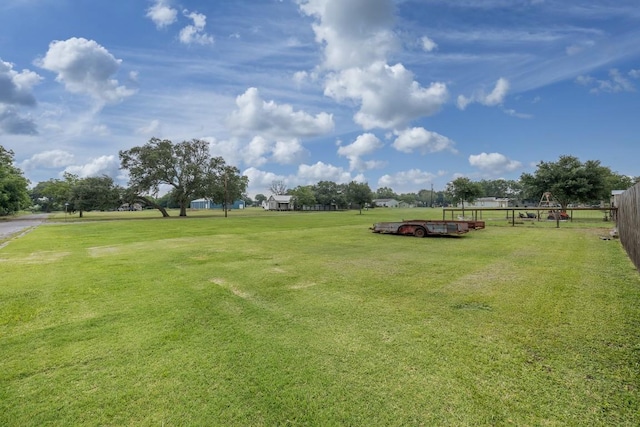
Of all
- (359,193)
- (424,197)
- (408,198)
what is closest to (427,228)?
(359,193)

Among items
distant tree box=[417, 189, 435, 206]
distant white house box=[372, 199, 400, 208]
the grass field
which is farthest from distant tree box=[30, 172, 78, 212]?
distant tree box=[417, 189, 435, 206]

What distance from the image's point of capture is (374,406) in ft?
8.55

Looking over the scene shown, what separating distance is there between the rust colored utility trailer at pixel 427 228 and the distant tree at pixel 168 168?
1415 inches

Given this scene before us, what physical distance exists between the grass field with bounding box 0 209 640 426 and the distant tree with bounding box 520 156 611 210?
92.5 feet

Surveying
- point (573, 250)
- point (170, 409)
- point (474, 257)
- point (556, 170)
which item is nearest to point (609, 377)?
point (170, 409)

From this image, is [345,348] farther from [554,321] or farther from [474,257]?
[474,257]

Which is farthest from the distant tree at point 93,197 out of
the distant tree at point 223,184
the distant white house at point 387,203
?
the distant white house at point 387,203

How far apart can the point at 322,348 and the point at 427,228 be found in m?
12.9

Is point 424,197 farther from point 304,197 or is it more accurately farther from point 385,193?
point 304,197

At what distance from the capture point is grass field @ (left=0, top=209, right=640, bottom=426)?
102 inches

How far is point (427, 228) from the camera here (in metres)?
15.4

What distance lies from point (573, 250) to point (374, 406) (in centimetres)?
1163

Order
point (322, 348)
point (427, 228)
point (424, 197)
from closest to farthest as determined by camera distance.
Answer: point (322, 348)
point (427, 228)
point (424, 197)

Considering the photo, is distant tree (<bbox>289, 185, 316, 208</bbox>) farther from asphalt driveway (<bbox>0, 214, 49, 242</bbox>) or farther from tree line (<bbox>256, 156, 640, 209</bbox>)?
asphalt driveway (<bbox>0, 214, 49, 242</bbox>)
